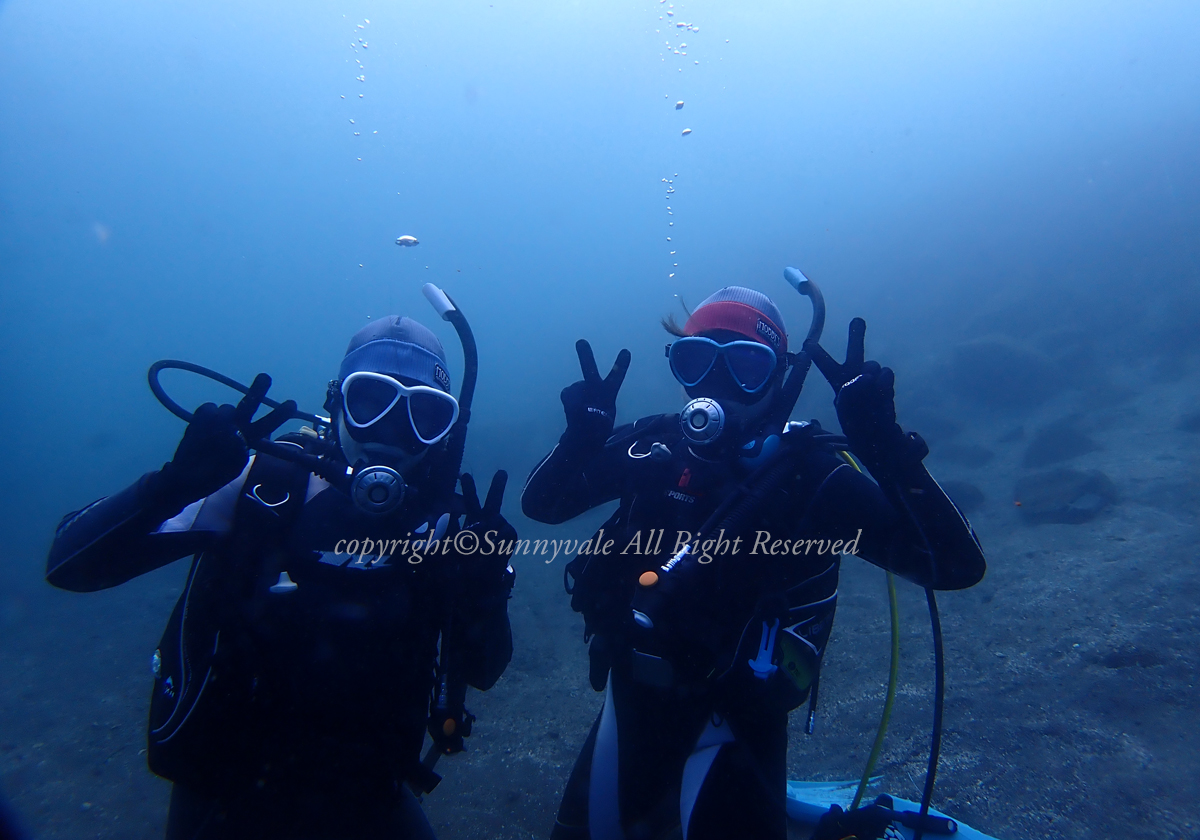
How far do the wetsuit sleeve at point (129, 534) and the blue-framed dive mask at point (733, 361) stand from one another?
7.35 ft

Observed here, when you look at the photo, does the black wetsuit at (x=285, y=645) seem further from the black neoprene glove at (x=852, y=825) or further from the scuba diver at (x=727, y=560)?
the black neoprene glove at (x=852, y=825)

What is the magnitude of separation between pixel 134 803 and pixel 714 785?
6.79 metres

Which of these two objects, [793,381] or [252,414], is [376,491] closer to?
[252,414]

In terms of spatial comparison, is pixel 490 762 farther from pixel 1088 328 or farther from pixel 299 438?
pixel 1088 328

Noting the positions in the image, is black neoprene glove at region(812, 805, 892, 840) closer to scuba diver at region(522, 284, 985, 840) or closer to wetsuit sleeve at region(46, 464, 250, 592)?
scuba diver at region(522, 284, 985, 840)

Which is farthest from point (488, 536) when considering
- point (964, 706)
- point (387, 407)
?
point (964, 706)

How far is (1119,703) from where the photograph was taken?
15.5 ft

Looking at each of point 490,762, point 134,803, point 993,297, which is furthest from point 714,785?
point 993,297

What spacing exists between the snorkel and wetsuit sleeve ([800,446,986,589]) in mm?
1747

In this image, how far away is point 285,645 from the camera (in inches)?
84.2

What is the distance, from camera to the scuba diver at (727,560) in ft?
7.11

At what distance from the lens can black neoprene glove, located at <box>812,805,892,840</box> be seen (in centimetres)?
291

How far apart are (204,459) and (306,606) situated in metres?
0.71

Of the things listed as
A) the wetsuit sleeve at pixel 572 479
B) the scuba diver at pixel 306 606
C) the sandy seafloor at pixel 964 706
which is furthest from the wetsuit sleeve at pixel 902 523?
the sandy seafloor at pixel 964 706
